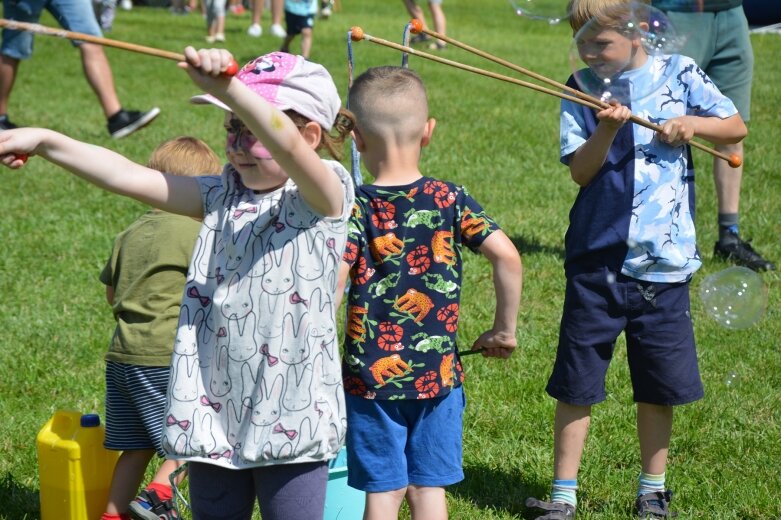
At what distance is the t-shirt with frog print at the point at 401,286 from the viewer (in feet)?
9.28

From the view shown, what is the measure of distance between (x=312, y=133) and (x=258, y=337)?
0.48 m

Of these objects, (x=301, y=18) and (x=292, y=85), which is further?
(x=301, y=18)

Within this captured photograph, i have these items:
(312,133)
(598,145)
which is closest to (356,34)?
(312,133)

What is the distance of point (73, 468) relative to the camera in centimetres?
332

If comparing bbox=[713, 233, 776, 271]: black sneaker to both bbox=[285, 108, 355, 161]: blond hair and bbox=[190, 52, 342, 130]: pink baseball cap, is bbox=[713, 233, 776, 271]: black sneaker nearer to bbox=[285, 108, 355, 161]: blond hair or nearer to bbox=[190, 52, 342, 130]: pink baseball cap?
bbox=[285, 108, 355, 161]: blond hair

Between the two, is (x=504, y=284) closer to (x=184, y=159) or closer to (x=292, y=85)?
(x=292, y=85)

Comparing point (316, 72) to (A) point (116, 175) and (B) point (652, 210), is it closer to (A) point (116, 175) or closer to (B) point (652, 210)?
(A) point (116, 175)

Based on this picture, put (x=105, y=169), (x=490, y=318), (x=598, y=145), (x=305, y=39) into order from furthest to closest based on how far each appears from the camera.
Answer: (x=305, y=39) < (x=490, y=318) < (x=598, y=145) < (x=105, y=169)

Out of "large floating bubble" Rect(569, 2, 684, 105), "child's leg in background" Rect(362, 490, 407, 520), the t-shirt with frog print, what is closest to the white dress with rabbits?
the t-shirt with frog print

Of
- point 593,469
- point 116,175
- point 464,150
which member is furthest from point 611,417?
point 464,150

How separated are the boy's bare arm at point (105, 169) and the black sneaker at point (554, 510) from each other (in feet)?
5.05

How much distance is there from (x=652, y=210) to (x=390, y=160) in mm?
922

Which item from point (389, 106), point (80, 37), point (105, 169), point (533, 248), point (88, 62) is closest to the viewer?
point (80, 37)

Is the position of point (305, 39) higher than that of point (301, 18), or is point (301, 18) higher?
point (301, 18)
